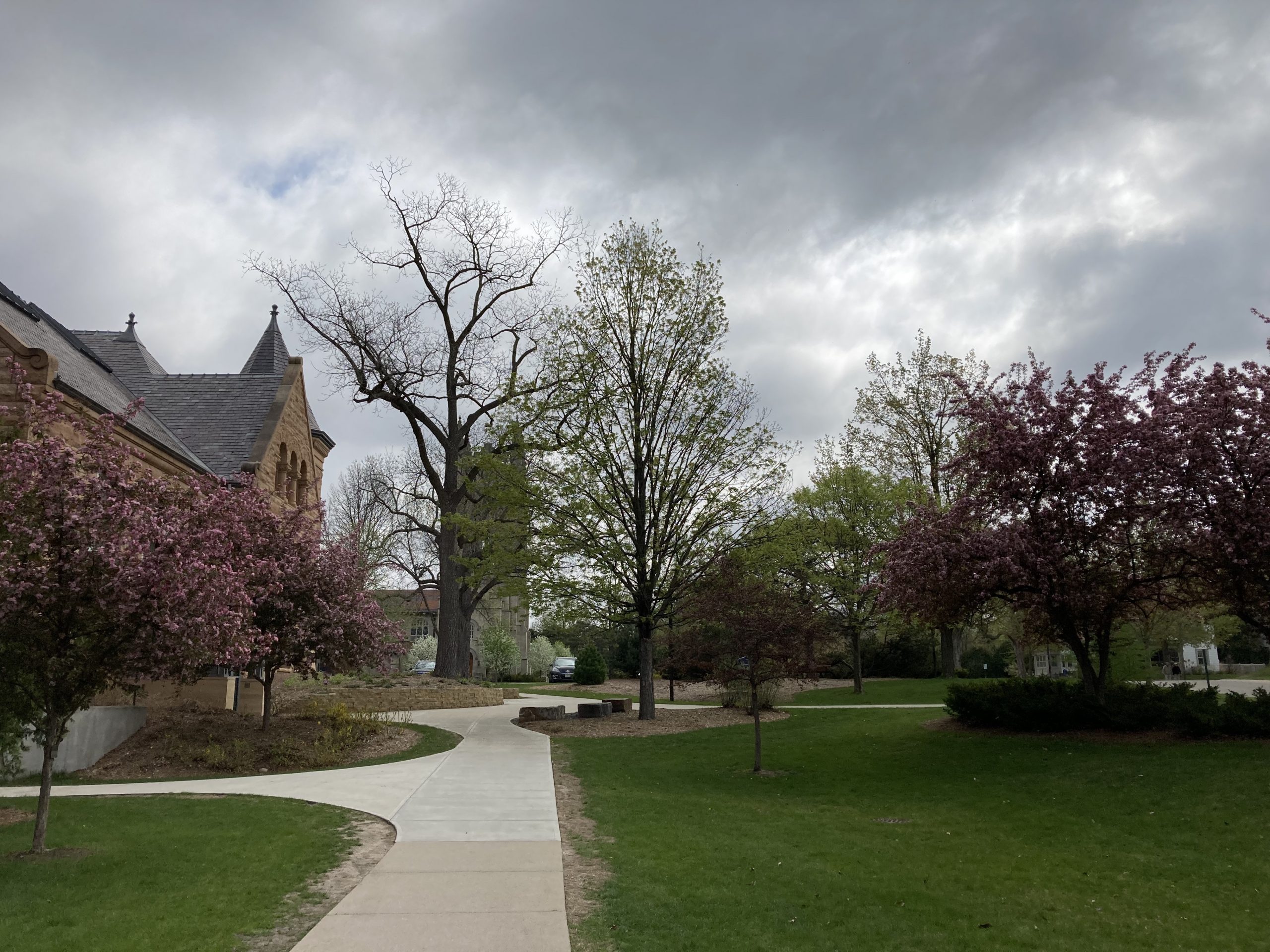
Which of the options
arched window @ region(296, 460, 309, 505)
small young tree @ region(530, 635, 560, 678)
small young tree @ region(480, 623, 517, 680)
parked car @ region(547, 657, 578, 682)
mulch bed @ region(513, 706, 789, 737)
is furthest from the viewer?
small young tree @ region(530, 635, 560, 678)

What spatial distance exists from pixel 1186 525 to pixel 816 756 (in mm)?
7866

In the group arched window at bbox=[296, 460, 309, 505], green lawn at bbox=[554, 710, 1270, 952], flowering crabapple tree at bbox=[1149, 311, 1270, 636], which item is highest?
arched window at bbox=[296, 460, 309, 505]

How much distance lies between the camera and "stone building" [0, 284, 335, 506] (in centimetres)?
2228

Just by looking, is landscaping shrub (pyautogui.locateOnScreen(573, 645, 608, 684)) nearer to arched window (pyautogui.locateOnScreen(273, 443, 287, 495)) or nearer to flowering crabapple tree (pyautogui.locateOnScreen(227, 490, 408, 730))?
arched window (pyautogui.locateOnScreen(273, 443, 287, 495))

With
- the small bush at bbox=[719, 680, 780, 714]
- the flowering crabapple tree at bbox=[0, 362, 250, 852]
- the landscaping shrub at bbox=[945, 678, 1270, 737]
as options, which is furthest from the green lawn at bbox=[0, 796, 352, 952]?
the small bush at bbox=[719, 680, 780, 714]

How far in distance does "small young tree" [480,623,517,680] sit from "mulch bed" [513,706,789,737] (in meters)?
26.1

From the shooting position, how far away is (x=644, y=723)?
75.4ft

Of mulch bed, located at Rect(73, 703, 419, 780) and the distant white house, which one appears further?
the distant white house

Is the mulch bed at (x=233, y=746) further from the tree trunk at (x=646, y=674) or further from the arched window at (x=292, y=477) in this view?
the arched window at (x=292, y=477)

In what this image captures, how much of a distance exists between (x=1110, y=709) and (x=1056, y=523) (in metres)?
3.70

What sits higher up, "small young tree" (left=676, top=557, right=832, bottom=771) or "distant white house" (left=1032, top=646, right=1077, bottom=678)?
"small young tree" (left=676, top=557, right=832, bottom=771)

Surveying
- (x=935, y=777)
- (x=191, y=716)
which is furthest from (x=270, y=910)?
(x=191, y=716)

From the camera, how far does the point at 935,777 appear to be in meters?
13.9

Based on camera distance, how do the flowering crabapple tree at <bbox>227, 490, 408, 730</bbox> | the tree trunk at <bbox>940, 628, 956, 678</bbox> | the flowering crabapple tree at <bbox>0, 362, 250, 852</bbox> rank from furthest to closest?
the tree trunk at <bbox>940, 628, 956, 678</bbox>, the flowering crabapple tree at <bbox>227, 490, 408, 730</bbox>, the flowering crabapple tree at <bbox>0, 362, 250, 852</bbox>
